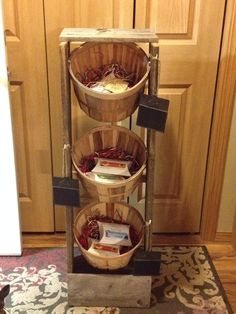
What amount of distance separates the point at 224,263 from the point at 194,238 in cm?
21

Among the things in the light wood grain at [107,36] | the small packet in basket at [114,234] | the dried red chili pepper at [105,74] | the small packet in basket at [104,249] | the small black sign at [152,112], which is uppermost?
the light wood grain at [107,36]

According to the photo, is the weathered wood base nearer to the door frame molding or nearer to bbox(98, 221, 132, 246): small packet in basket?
bbox(98, 221, 132, 246): small packet in basket

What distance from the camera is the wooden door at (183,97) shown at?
179cm

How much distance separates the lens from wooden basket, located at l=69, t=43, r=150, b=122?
1.39 m

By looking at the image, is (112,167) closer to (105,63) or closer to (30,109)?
(105,63)

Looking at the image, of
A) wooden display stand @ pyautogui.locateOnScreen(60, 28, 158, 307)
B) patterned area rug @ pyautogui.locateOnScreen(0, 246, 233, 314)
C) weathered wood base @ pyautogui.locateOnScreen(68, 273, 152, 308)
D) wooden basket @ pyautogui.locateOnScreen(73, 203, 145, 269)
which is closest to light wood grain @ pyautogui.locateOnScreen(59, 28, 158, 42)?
wooden display stand @ pyautogui.locateOnScreen(60, 28, 158, 307)

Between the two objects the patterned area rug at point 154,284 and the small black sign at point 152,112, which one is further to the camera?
the patterned area rug at point 154,284

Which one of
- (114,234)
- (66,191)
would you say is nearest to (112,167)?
(66,191)

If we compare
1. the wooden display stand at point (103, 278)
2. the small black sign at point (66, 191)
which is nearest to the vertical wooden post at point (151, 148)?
the wooden display stand at point (103, 278)

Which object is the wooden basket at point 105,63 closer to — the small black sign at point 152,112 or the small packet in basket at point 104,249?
the small black sign at point 152,112

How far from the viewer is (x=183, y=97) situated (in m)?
1.93

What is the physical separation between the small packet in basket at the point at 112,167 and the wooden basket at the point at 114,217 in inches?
9.8

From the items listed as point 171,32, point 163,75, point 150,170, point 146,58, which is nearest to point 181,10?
point 171,32

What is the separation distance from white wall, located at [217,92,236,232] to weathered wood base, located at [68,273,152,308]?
63 centimetres
